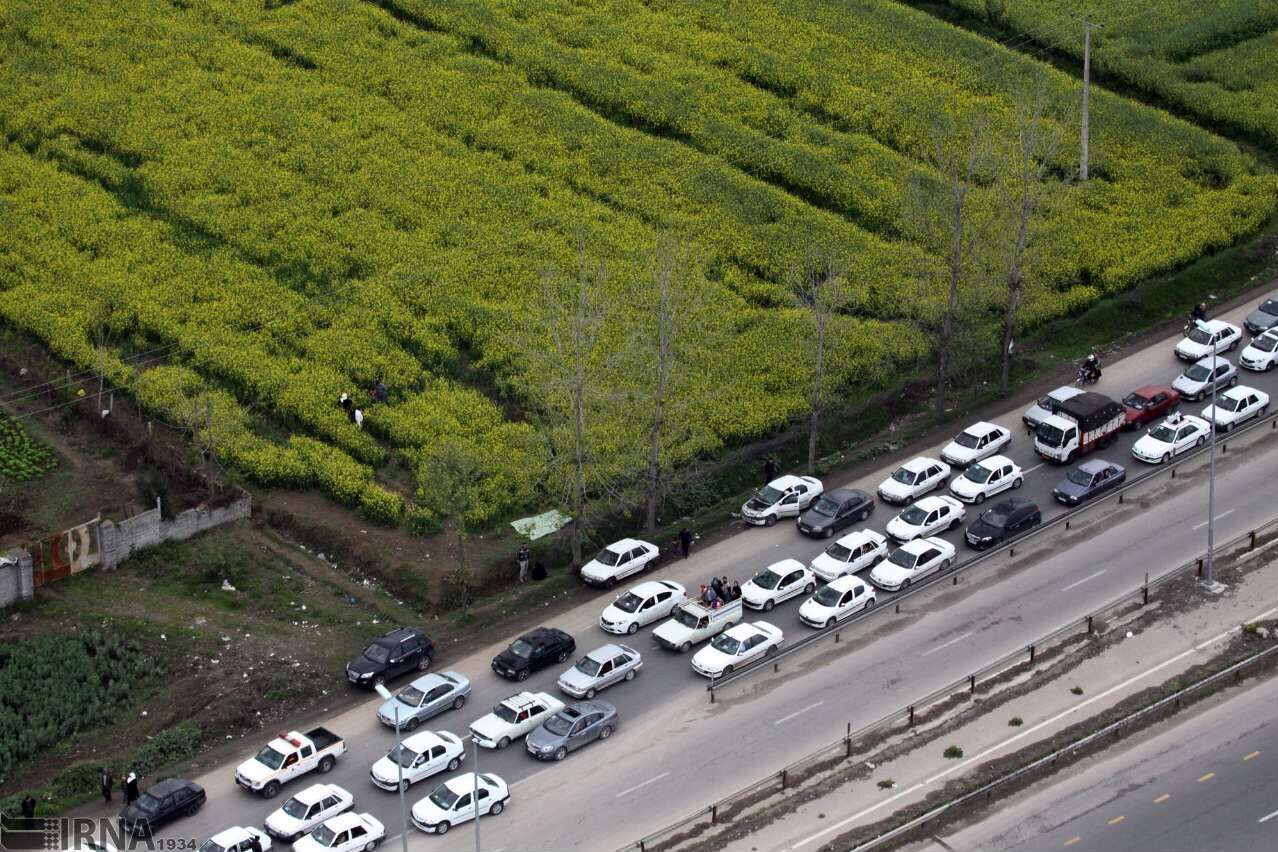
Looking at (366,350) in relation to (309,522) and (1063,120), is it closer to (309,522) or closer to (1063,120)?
(309,522)

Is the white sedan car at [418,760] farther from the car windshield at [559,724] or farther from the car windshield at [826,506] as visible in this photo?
the car windshield at [826,506]

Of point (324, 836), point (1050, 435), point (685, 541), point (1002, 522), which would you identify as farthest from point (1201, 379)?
point (324, 836)

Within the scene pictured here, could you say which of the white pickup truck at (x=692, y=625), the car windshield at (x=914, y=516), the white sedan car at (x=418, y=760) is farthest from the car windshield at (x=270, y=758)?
the car windshield at (x=914, y=516)

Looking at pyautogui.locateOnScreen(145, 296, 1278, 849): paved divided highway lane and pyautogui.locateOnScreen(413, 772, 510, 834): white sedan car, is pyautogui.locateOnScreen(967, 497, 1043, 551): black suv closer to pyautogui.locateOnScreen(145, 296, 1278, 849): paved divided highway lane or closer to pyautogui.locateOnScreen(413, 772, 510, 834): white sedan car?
pyautogui.locateOnScreen(145, 296, 1278, 849): paved divided highway lane

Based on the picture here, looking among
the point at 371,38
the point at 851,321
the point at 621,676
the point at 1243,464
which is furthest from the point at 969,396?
the point at 371,38

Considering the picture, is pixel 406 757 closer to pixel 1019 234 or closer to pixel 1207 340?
pixel 1019 234

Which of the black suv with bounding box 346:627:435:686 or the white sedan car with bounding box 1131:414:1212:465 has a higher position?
the white sedan car with bounding box 1131:414:1212:465

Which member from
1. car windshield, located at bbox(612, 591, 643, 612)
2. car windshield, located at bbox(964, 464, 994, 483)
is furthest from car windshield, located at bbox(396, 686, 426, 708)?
car windshield, located at bbox(964, 464, 994, 483)
